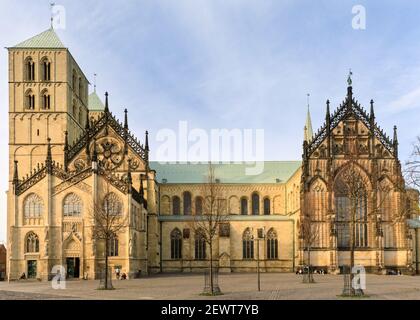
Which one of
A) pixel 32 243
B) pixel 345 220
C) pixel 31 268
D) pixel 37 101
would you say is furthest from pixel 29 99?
pixel 345 220

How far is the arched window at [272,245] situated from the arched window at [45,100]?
38.9 metres

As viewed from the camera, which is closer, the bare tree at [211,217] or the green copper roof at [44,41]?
the bare tree at [211,217]

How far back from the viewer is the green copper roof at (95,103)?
408ft

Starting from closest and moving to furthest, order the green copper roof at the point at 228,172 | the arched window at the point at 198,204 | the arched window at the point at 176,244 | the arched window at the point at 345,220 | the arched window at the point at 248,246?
the arched window at the point at 345,220 → the arched window at the point at 248,246 → the arched window at the point at 176,244 → the arched window at the point at 198,204 → the green copper roof at the point at 228,172

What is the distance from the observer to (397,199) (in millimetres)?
86312

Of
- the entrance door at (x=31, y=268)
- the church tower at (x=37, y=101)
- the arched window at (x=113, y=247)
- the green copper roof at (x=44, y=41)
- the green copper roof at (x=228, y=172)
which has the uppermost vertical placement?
the green copper roof at (x=44, y=41)

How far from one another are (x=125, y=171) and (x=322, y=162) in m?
27.9

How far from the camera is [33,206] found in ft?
243

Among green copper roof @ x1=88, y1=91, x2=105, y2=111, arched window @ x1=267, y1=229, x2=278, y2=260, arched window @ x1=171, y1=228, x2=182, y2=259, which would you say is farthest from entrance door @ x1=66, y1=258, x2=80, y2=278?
green copper roof @ x1=88, y1=91, x2=105, y2=111

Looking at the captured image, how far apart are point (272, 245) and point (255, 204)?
9.26 metres

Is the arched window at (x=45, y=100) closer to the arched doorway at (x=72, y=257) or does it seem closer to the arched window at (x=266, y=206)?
the arched doorway at (x=72, y=257)

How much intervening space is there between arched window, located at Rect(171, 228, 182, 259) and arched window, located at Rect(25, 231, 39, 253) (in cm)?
2842

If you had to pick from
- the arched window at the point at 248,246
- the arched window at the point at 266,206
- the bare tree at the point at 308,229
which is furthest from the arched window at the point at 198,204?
the bare tree at the point at 308,229
